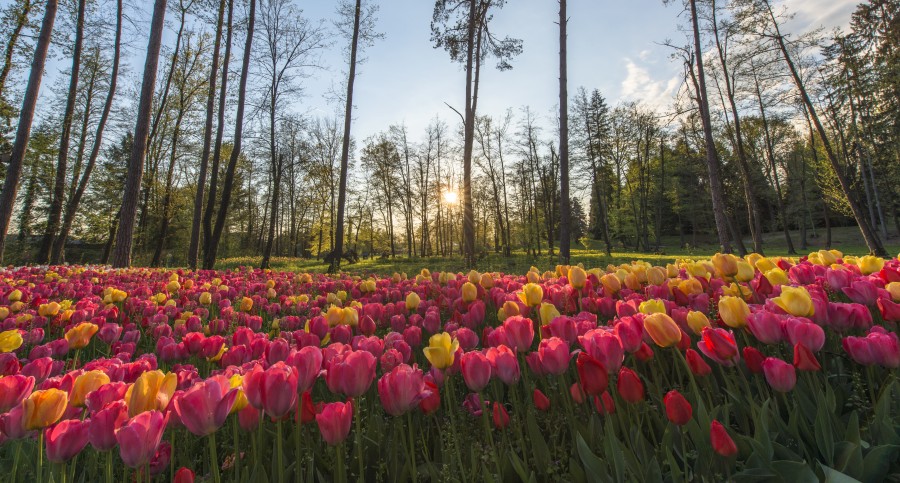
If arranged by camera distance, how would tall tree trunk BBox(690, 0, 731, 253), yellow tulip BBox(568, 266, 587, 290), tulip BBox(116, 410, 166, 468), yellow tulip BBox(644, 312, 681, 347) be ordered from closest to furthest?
1. tulip BBox(116, 410, 166, 468)
2. yellow tulip BBox(644, 312, 681, 347)
3. yellow tulip BBox(568, 266, 587, 290)
4. tall tree trunk BBox(690, 0, 731, 253)

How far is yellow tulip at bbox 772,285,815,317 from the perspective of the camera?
53.9 inches

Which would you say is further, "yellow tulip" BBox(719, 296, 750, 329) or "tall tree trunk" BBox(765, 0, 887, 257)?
"tall tree trunk" BBox(765, 0, 887, 257)

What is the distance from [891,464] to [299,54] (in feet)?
57.9

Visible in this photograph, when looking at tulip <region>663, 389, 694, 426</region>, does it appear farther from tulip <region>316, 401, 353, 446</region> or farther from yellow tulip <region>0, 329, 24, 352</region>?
yellow tulip <region>0, 329, 24, 352</region>

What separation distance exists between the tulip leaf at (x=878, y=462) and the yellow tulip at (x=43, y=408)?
1.87m

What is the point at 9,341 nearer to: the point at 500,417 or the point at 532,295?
the point at 500,417

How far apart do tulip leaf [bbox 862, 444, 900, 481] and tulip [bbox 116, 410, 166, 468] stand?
5.09 ft

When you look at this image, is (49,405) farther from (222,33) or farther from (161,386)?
(222,33)

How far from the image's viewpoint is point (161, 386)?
3.40 feet

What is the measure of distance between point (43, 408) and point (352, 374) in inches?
28.6

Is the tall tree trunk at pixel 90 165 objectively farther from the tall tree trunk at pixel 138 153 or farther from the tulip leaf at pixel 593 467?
the tulip leaf at pixel 593 467

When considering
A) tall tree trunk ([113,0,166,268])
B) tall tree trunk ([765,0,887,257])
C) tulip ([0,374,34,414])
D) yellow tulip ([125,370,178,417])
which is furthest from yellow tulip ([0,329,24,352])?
tall tree trunk ([765,0,887,257])

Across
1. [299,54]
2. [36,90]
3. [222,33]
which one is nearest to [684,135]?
[299,54]

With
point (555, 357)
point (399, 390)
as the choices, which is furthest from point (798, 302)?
point (399, 390)
